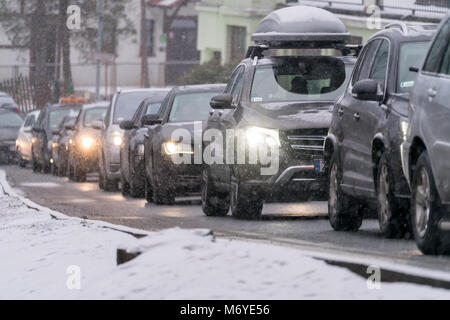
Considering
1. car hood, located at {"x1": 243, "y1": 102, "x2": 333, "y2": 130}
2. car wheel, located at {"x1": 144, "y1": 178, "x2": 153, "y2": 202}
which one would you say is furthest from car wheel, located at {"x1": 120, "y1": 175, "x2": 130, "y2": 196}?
car hood, located at {"x1": 243, "y1": 102, "x2": 333, "y2": 130}

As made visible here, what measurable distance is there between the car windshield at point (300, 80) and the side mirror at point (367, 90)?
3.73m

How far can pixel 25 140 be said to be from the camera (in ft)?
141

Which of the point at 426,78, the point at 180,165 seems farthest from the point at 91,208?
the point at 426,78

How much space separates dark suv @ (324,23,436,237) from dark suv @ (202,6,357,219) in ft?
3.96

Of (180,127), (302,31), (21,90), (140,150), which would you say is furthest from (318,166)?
(21,90)

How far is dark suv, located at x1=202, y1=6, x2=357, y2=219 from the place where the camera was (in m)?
15.7

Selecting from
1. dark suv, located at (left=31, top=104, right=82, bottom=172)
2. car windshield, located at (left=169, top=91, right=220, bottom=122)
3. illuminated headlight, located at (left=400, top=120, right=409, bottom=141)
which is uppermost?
illuminated headlight, located at (left=400, top=120, right=409, bottom=141)

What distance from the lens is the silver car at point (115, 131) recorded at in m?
25.8

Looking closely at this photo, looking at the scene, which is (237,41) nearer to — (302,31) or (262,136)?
(302,31)

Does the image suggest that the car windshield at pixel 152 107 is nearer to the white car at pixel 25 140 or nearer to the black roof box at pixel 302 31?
the black roof box at pixel 302 31

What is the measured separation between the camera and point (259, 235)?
13469 millimetres

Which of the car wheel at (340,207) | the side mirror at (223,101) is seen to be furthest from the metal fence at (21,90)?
the car wheel at (340,207)

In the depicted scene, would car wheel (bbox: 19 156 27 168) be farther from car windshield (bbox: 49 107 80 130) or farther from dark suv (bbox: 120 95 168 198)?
dark suv (bbox: 120 95 168 198)

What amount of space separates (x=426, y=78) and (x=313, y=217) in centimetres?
620
